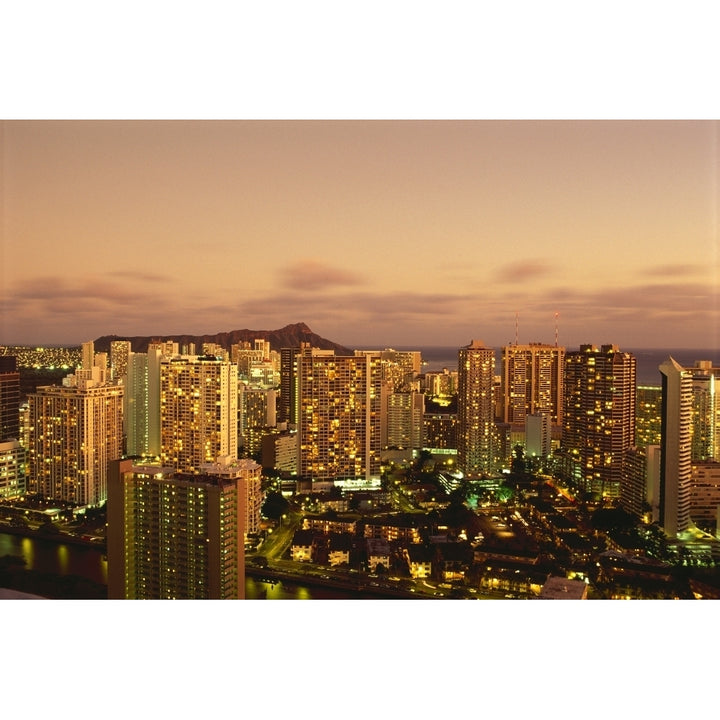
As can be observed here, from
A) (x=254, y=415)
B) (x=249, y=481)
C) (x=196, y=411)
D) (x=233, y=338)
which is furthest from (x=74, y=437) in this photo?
(x=254, y=415)

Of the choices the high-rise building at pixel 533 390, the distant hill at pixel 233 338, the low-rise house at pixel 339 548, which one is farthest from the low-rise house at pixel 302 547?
the high-rise building at pixel 533 390

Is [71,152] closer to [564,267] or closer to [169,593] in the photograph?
[169,593]

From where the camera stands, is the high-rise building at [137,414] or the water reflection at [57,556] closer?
the water reflection at [57,556]

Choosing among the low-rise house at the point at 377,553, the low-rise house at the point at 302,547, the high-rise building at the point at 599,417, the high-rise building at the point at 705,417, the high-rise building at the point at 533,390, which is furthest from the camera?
the high-rise building at the point at 533,390

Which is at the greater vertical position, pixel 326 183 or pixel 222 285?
pixel 326 183

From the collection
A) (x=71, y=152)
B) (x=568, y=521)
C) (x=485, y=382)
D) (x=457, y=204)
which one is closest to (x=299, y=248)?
(x=457, y=204)

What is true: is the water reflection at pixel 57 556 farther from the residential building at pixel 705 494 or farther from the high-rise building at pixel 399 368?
Answer: the residential building at pixel 705 494

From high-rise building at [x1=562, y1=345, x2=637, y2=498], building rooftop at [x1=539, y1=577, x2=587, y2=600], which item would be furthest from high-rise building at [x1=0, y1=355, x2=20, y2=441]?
high-rise building at [x1=562, y1=345, x2=637, y2=498]
